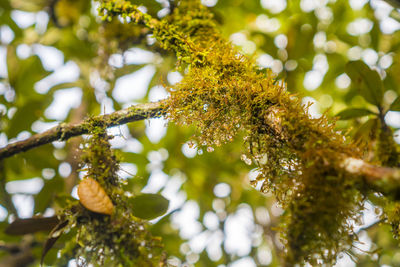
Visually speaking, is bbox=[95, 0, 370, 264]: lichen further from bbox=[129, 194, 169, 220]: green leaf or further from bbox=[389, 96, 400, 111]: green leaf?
bbox=[389, 96, 400, 111]: green leaf

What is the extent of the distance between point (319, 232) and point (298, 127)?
8.4 inches

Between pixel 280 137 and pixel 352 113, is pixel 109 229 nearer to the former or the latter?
pixel 280 137

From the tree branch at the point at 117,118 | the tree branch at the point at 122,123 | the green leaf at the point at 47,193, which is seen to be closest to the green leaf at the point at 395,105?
the tree branch at the point at 122,123

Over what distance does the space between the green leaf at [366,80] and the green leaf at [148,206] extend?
0.77m

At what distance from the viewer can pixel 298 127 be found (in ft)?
1.94

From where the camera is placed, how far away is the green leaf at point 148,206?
835 mm

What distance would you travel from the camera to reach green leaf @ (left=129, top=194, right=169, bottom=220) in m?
0.84

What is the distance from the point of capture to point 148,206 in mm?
840

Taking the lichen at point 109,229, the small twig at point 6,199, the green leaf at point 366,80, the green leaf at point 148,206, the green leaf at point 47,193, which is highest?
the green leaf at point 366,80

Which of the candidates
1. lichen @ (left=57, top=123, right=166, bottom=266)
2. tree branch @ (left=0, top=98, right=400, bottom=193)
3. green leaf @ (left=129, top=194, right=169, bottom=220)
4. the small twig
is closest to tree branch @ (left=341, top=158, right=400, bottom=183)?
tree branch @ (left=0, top=98, right=400, bottom=193)

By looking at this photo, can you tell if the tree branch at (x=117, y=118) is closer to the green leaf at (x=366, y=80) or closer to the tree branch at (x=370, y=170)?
the tree branch at (x=370, y=170)

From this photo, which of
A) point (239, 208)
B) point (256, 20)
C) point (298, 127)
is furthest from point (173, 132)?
point (298, 127)

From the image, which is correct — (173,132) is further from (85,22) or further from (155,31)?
(85,22)

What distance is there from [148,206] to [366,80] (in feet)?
2.74
